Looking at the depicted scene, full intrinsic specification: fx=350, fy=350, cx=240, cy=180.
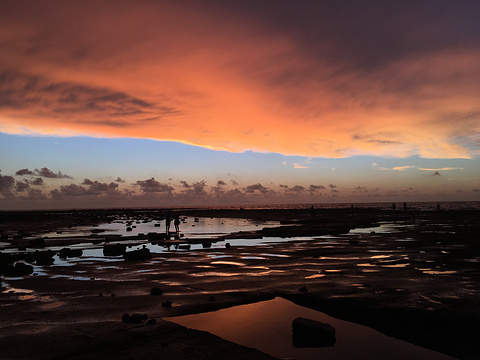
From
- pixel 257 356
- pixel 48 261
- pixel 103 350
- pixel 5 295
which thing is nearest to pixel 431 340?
pixel 257 356

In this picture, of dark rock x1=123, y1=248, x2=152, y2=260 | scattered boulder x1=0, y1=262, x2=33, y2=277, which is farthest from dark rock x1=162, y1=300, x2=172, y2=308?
dark rock x1=123, y1=248, x2=152, y2=260

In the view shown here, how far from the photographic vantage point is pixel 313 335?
36.0ft

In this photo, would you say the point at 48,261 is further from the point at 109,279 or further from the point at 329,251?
the point at 329,251

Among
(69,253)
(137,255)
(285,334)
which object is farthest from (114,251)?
(285,334)

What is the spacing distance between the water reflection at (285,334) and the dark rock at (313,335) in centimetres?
20

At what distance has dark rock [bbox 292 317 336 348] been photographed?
10.9 m

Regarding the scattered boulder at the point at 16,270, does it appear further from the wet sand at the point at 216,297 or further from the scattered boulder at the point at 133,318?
the scattered boulder at the point at 133,318

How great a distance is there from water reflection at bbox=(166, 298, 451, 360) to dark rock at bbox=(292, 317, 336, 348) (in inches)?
7.7

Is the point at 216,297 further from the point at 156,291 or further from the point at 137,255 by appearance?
the point at 137,255

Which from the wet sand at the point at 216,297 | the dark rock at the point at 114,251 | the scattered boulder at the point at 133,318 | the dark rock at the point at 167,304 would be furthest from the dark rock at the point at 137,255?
the scattered boulder at the point at 133,318

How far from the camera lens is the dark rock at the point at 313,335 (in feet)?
35.8

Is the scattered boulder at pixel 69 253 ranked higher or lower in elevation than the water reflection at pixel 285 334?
lower

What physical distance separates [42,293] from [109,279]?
403cm

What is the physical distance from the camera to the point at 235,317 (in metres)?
13.7
